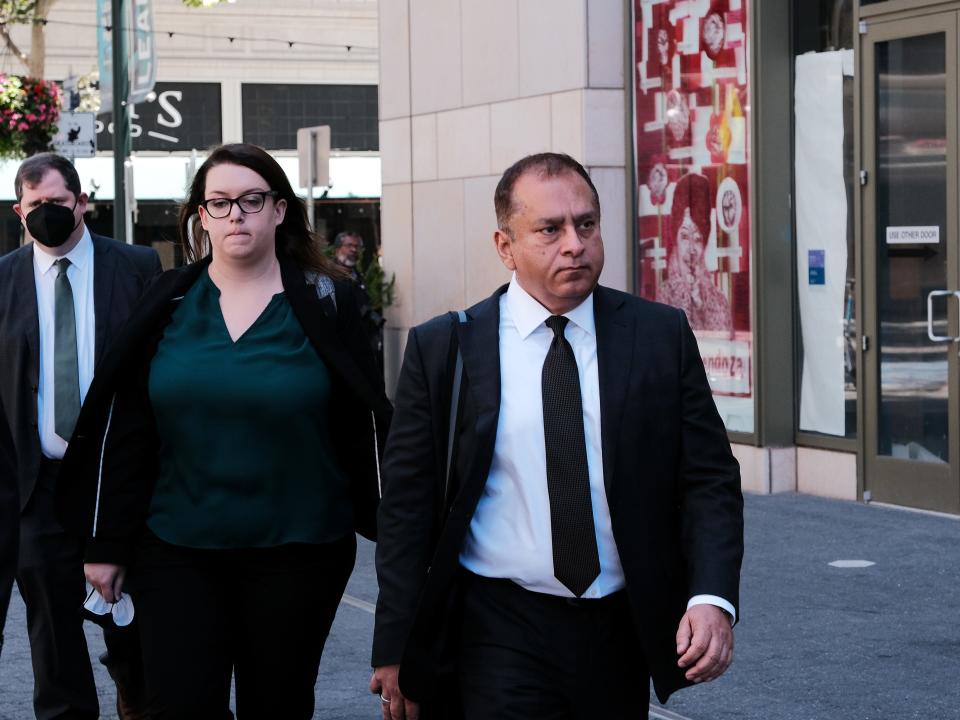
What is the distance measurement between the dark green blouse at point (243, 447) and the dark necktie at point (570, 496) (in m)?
1.05

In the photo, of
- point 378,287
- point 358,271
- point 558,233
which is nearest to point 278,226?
point 558,233

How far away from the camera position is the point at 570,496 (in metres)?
3.64

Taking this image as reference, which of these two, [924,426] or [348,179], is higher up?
[348,179]

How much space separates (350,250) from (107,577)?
1318cm

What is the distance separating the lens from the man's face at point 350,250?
17.5 m

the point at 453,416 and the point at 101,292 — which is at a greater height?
the point at 101,292

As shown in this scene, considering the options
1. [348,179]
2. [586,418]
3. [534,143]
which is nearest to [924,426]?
[534,143]

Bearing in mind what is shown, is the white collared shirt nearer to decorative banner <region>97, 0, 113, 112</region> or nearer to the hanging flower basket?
decorative banner <region>97, 0, 113, 112</region>

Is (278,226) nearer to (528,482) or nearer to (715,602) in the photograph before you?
(528,482)

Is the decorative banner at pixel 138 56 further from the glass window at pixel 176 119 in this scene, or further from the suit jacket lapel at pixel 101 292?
the glass window at pixel 176 119

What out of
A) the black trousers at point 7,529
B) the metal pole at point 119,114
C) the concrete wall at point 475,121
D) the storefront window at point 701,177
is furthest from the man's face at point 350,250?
the black trousers at point 7,529

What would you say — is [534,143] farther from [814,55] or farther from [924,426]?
[924,426]

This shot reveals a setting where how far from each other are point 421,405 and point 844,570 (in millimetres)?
5683

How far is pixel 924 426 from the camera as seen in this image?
10742 mm
